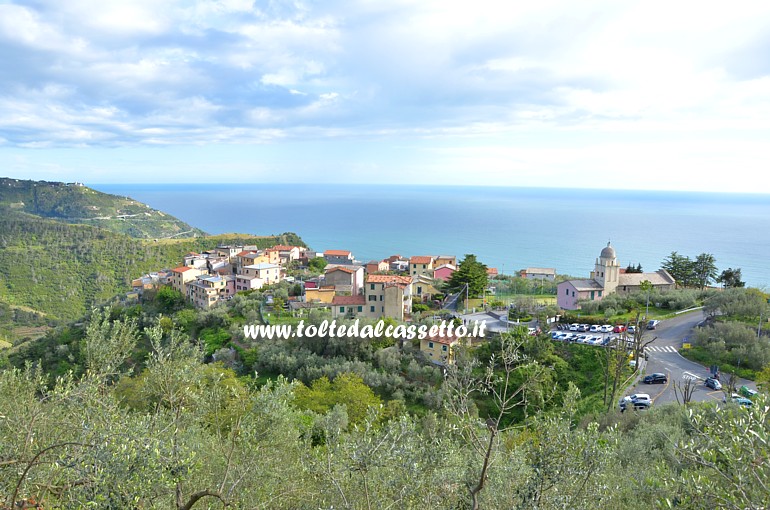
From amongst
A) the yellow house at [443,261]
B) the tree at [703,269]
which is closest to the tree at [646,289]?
the tree at [703,269]

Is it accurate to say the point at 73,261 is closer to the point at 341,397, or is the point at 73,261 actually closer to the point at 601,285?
the point at 341,397

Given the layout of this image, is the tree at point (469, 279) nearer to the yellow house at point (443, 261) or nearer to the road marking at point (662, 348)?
the yellow house at point (443, 261)

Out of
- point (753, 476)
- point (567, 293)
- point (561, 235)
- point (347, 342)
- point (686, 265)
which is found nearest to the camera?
point (753, 476)

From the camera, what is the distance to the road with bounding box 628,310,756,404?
65.0ft

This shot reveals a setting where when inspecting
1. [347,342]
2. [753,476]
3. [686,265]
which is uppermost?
[753,476]

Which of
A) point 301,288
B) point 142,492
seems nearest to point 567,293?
point 301,288

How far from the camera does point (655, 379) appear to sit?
21234 mm

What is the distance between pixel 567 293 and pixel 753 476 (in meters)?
32.4

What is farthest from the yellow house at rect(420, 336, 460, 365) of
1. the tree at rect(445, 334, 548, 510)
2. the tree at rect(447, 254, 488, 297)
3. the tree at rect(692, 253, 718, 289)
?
the tree at rect(692, 253, 718, 289)

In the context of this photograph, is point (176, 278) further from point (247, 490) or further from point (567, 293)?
point (247, 490)

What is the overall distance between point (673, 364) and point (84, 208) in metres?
149

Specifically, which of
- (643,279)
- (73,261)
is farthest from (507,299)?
(73,261)

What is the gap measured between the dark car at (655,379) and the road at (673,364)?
22 cm

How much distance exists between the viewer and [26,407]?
9.30 meters
